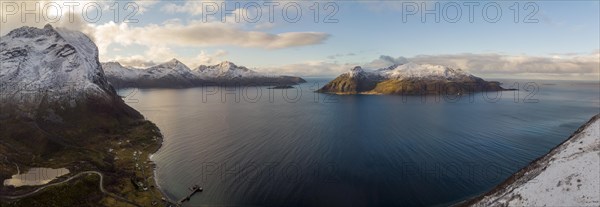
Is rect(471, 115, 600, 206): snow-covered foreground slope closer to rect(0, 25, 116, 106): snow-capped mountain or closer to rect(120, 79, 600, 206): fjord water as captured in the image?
rect(120, 79, 600, 206): fjord water

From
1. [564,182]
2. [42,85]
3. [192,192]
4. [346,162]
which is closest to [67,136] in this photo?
[42,85]

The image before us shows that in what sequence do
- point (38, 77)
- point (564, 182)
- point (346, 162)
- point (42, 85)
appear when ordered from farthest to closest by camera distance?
point (38, 77) → point (42, 85) → point (346, 162) → point (564, 182)

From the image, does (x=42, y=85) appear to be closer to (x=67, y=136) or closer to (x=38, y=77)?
(x=38, y=77)

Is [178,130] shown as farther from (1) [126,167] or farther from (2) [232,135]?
(1) [126,167]

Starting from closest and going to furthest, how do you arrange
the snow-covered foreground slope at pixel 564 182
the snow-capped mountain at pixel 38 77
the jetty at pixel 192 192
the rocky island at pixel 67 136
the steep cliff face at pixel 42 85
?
the snow-covered foreground slope at pixel 564 182, the rocky island at pixel 67 136, the jetty at pixel 192 192, the steep cliff face at pixel 42 85, the snow-capped mountain at pixel 38 77

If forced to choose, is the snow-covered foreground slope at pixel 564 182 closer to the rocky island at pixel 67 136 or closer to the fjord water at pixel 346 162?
the fjord water at pixel 346 162

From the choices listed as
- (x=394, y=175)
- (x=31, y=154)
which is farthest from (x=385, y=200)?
(x=31, y=154)

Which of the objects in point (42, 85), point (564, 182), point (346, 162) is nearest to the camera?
point (564, 182)

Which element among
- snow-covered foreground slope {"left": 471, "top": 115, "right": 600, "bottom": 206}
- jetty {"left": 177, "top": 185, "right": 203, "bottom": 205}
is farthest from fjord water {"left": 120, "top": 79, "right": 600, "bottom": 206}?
snow-covered foreground slope {"left": 471, "top": 115, "right": 600, "bottom": 206}

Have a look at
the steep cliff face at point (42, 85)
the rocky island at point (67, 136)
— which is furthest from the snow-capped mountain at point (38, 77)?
the rocky island at point (67, 136)
